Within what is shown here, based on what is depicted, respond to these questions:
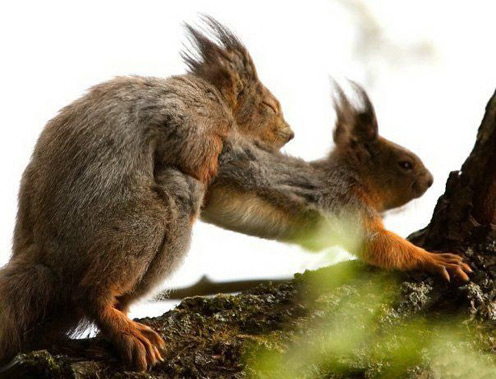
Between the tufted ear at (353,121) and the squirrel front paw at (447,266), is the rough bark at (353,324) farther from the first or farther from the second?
the tufted ear at (353,121)

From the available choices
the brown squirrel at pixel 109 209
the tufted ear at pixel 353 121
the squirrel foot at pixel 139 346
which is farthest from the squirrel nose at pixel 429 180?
the squirrel foot at pixel 139 346

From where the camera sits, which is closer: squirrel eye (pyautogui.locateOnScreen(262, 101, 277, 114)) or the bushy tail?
the bushy tail

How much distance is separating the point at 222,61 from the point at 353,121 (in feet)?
5.19

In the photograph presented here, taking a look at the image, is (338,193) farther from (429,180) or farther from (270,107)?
(270,107)

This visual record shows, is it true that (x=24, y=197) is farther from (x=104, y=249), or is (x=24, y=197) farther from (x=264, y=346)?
(x=264, y=346)

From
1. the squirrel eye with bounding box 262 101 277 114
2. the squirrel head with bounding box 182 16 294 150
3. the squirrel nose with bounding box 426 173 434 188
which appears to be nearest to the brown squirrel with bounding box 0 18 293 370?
the squirrel head with bounding box 182 16 294 150

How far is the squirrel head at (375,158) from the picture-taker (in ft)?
25.5

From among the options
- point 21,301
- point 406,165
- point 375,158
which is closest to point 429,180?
point 406,165

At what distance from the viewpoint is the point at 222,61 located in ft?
25.2

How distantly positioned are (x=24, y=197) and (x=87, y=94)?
1037mm

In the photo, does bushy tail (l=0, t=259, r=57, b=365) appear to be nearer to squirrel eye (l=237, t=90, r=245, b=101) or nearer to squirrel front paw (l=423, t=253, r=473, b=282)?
squirrel front paw (l=423, t=253, r=473, b=282)

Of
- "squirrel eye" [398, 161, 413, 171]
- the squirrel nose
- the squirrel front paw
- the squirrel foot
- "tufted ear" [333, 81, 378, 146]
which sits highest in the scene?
"tufted ear" [333, 81, 378, 146]

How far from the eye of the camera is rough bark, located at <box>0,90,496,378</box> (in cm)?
449

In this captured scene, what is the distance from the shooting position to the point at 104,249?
5.10 metres
